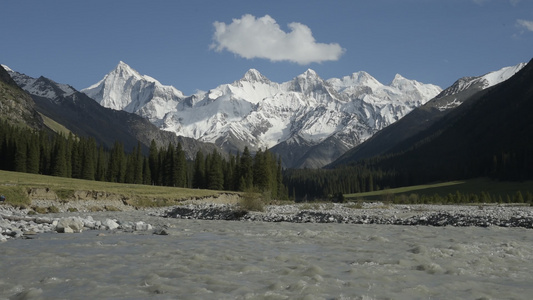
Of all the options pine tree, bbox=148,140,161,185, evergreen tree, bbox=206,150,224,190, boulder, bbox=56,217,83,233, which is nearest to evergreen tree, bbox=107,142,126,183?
pine tree, bbox=148,140,161,185

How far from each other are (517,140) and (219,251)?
706ft

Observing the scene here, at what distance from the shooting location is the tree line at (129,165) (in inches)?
4232

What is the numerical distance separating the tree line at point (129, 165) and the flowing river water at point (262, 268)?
7951 centimetres

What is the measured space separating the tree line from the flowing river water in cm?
7951

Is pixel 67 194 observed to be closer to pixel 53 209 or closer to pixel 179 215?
pixel 53 209

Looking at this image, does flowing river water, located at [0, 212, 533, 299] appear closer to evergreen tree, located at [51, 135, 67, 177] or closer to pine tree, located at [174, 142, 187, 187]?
evergreen tree, located at [51, 135, 67, 177]

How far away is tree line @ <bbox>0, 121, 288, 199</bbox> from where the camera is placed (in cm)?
10750

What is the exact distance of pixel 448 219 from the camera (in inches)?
1527

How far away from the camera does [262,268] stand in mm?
15492

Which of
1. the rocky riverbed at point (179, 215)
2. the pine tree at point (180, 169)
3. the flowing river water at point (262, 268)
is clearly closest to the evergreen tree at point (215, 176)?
the pine tree at point (180, 169)

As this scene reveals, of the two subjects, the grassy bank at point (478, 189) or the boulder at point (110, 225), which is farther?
the grassy bank at point (478, 189)

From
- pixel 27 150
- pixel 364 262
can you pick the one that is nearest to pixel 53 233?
pixel 364 262

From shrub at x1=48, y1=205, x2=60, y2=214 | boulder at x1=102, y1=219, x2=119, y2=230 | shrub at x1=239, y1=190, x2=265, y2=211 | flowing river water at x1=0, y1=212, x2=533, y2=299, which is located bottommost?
flowing river water at x1=0, y1=212, x2=533, y2=299

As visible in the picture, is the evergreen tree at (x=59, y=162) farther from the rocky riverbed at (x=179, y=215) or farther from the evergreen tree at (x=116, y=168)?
the rocky riverbed at (x=179, y=215)
